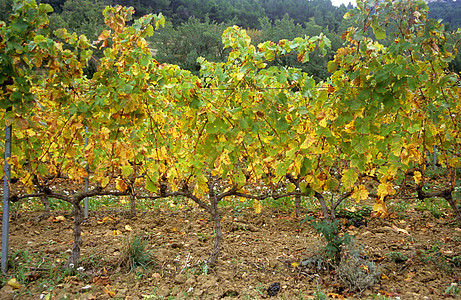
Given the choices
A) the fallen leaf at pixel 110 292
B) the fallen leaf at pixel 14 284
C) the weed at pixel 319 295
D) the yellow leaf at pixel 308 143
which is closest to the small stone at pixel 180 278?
the fallen leaf at pixel 110 292

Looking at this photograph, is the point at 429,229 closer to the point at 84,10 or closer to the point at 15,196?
the point at 15,196

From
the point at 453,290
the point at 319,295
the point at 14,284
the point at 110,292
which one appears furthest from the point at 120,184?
the point at 453,290

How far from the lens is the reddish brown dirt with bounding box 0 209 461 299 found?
203 cm

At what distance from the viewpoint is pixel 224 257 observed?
8.25 feet

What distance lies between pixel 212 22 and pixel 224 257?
21.2 meters

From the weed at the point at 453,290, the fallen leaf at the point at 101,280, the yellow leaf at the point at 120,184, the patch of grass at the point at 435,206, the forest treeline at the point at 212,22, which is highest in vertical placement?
the forest treeline at the point at 212,22

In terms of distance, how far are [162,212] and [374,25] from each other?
2.94m

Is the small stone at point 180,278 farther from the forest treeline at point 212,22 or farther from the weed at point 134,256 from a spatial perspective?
the forest treeline at point 212,22

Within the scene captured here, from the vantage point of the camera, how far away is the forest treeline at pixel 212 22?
49.6 feet

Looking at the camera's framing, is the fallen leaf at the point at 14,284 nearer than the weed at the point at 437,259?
Yes

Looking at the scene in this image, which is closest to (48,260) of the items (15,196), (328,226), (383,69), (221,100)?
(15,196)

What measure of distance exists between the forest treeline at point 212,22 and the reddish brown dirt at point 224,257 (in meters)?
7.65

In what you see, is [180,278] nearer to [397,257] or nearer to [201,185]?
[201,185]

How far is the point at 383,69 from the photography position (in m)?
1.77
